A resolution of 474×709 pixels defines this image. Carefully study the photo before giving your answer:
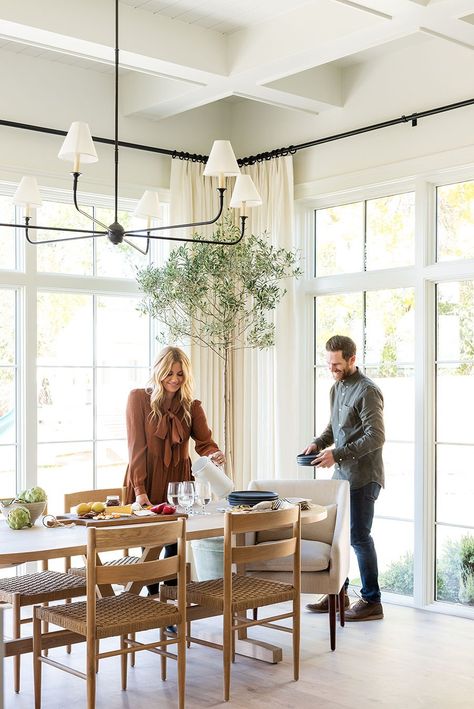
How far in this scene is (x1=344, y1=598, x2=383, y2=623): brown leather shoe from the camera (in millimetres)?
5258

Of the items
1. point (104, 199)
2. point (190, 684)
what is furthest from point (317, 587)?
point (104, 199)

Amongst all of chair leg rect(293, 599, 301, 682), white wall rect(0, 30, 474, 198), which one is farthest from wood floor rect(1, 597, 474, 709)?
white wall rect(0, 30, 474, 198)

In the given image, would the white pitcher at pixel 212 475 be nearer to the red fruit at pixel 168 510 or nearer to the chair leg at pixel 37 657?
the red fruit at pixel 168 510

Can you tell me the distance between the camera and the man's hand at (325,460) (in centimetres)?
525

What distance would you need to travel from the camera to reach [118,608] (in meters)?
3.68

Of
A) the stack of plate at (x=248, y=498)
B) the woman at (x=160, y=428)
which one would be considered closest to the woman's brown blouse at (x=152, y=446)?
the woman at (x=160, y=428)

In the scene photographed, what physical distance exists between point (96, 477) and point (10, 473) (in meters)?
0.64

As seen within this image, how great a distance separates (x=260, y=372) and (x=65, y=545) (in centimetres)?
304

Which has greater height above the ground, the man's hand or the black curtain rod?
the black curtain rod

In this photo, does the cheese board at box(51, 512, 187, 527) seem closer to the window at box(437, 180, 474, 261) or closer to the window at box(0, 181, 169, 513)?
the window at box(0, 181, 169, 513)

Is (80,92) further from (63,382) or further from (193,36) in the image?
(63,382)

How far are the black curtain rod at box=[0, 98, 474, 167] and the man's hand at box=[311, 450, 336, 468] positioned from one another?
2056 mm

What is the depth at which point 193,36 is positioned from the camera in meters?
5.24

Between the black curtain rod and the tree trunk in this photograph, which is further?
the tree trunk
